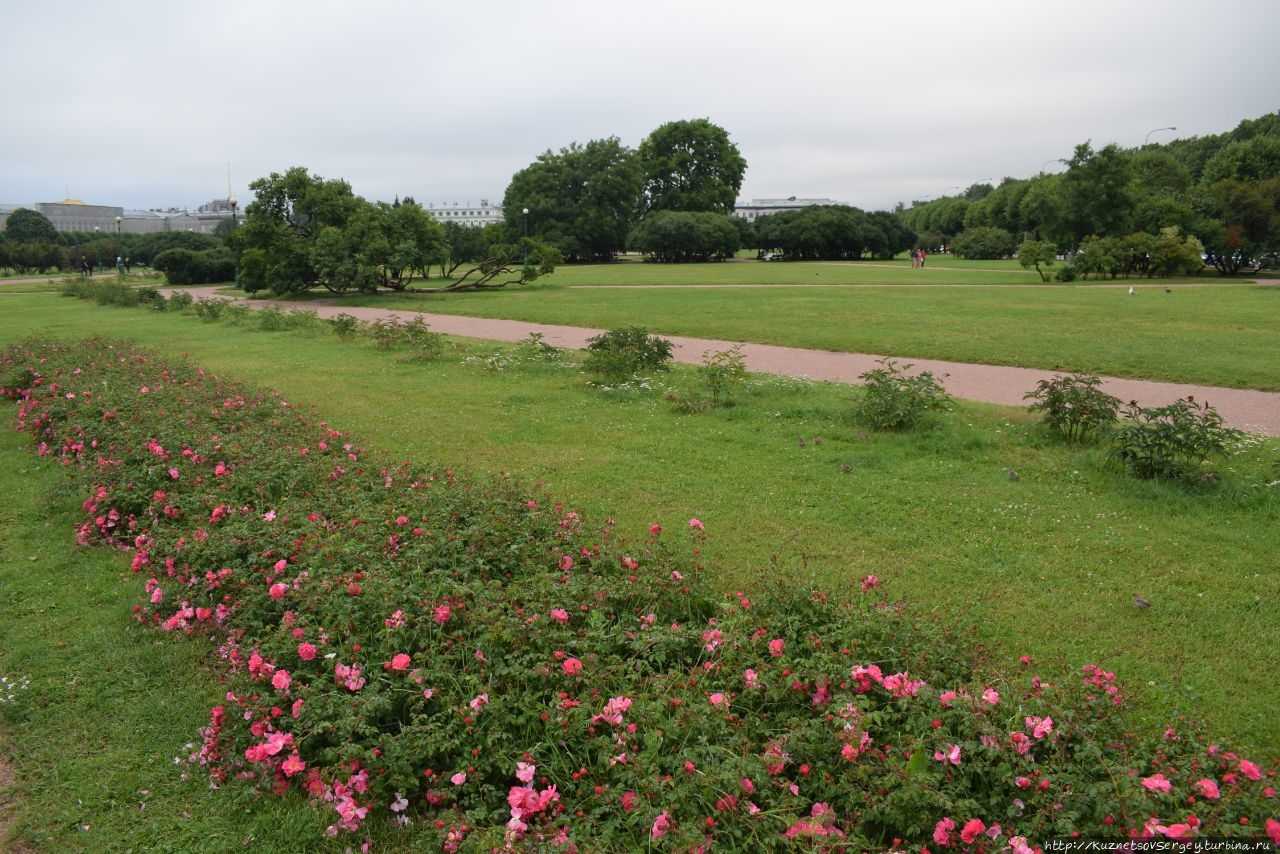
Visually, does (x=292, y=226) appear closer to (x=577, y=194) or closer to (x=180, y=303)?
(x=180, y=303)

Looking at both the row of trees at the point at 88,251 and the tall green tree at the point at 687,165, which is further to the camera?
the tall green tree at the point at 687,165

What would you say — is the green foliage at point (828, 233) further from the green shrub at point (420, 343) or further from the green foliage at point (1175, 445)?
the green foliage at point (1175, 445)

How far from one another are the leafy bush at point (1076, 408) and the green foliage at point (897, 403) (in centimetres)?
86

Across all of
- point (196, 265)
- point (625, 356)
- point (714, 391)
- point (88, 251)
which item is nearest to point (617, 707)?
point (714, 391)

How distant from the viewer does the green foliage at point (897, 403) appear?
24.0 ft

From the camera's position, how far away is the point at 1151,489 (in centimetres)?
560

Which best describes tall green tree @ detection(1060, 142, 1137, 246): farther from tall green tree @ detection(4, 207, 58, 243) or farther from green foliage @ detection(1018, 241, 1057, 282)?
tall green tree @ detection(4, 207, 58, 243)

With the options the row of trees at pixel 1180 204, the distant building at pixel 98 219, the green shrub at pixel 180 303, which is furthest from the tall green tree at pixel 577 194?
the distant building at pixel 98 219

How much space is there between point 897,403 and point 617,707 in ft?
17.7

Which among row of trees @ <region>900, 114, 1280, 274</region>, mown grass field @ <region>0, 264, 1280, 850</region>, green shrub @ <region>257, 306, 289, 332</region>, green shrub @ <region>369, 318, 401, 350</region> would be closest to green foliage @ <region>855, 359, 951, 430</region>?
mown grass field @ <region>0, 264, 1280, 850</region>

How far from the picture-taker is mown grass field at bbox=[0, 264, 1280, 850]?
315cm

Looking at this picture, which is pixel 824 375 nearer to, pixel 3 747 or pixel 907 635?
pixel 907 635

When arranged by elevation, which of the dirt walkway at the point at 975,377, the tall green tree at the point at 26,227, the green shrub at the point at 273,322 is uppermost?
the tall green tree at the point at 26,227

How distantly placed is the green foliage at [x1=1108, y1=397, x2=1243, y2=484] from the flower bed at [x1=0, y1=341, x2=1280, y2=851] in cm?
321
